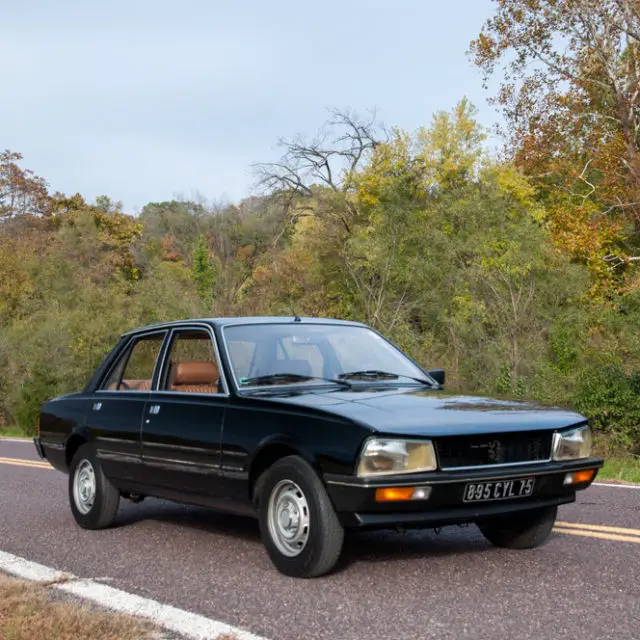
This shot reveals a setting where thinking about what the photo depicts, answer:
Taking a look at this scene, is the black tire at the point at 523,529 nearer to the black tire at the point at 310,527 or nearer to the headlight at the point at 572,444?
the headlight at the point at 572,444

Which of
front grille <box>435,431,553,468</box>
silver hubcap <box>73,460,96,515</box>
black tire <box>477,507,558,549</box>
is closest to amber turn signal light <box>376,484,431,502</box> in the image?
front grille <box>435,431,553,468</box>

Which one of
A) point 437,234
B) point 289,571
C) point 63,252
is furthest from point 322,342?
point 63,252

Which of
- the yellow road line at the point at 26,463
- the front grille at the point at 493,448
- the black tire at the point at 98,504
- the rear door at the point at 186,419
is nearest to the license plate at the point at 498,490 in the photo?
the front grille at the point at 493,448

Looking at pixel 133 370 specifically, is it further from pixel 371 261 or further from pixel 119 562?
pixel 371 261

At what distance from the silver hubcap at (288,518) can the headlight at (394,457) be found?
0.49 meters

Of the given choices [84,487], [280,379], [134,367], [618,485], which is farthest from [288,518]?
[618,485]

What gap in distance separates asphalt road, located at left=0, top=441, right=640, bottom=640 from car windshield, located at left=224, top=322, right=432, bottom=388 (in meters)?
1.13

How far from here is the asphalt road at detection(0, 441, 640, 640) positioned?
15.2 ft

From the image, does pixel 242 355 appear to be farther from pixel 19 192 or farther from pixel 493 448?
pixel 19 192

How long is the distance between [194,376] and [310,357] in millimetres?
882

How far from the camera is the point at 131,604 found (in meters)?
5.11

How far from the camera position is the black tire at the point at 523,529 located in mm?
6383

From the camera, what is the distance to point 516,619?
4672 millimetres

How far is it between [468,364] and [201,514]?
43.1 ft
